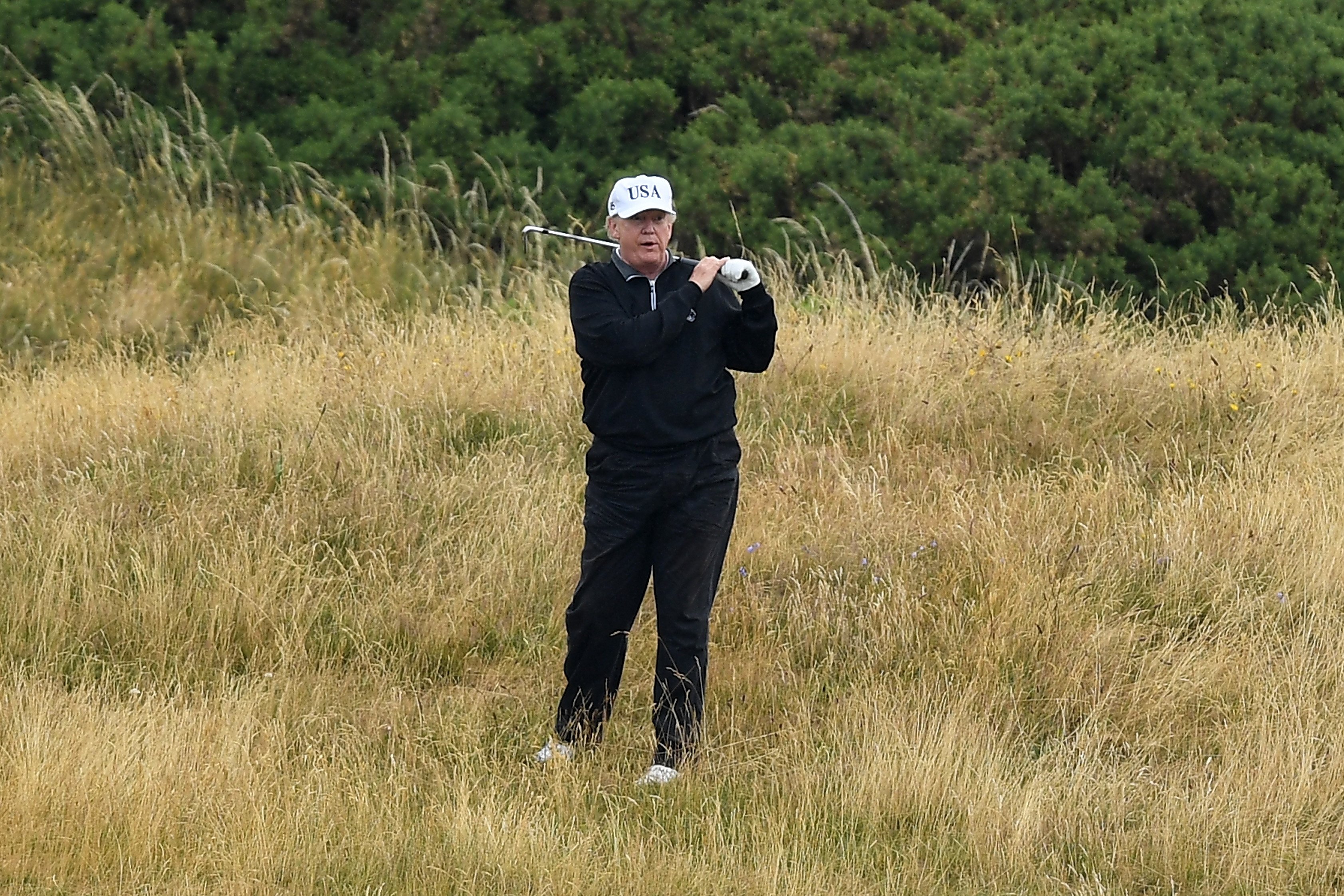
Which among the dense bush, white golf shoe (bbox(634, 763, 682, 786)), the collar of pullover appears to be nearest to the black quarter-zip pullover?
the collar of pullover

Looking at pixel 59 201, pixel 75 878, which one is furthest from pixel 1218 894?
pixel 59 201

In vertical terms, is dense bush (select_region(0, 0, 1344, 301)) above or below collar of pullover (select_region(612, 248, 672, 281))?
above

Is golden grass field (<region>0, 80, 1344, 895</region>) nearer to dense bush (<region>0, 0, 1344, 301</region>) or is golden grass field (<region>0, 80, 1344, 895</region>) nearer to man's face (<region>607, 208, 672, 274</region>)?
dense bush (<region>0, 0, 1344, 301</region>)

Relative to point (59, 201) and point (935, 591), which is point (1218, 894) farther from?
point (59, 201)

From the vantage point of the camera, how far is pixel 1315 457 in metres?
7.24

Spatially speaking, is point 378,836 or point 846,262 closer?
point 378,836

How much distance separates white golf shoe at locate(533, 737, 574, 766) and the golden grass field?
6 cm

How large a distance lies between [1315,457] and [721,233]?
4.50 metres

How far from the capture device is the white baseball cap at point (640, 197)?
4.54m

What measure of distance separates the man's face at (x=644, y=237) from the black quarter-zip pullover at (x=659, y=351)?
5 cm

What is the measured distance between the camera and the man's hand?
14.9ft

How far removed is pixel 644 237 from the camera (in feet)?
15.1

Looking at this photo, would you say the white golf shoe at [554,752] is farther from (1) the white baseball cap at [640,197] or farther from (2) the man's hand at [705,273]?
(1) the white baseball cap at [640,197]

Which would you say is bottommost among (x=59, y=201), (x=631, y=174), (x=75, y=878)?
(x=75, y=878)
